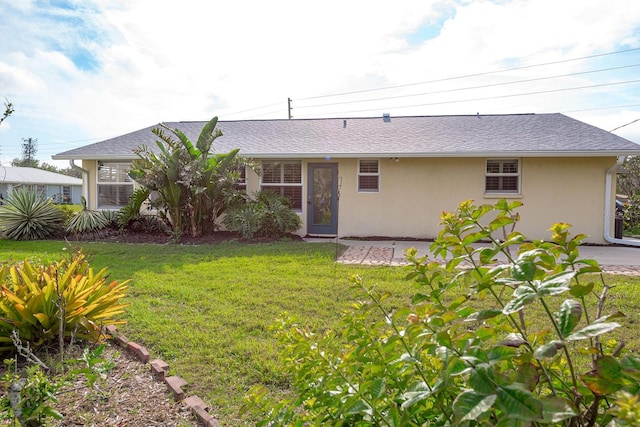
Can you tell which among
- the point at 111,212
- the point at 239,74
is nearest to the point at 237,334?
the point at 111,212

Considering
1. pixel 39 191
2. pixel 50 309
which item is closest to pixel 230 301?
pixel 50 309

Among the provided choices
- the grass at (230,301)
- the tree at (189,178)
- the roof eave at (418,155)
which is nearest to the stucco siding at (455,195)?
the roof eave at (418,155)

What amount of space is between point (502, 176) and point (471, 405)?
13.0m

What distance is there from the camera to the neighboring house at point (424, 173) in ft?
39.5

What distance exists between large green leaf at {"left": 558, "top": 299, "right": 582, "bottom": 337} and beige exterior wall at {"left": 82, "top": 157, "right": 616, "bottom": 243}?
11.7 m

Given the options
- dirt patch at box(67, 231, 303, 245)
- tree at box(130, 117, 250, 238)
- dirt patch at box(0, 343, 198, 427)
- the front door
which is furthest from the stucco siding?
dirt patch at box(0, 343, 198, 427)

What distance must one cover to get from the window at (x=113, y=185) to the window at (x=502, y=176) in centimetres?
1247

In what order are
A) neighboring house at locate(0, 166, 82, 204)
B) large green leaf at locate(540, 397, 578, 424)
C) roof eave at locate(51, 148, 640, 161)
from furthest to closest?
neighboring house at locate(0, 166, 82, 204) < roof eave at locate(51, 148, 640, 161) < large green leaf at locate(540, 397, 578, 424)

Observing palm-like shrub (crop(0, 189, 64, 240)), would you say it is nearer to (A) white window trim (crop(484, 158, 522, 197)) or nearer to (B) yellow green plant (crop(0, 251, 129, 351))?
(B) yellow green plant (crop(0, 251, 129, 351))

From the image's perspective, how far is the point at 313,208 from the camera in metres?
13.6

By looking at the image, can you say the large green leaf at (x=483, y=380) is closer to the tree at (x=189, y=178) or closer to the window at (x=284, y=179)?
the tree at (x=189, y=178)

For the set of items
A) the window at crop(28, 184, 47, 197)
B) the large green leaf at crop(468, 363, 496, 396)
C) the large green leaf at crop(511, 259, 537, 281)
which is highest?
the window at crop(28, 184, 47, 197)

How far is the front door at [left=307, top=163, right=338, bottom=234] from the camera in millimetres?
13516

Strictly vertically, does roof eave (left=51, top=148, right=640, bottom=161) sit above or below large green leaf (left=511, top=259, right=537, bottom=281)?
above
